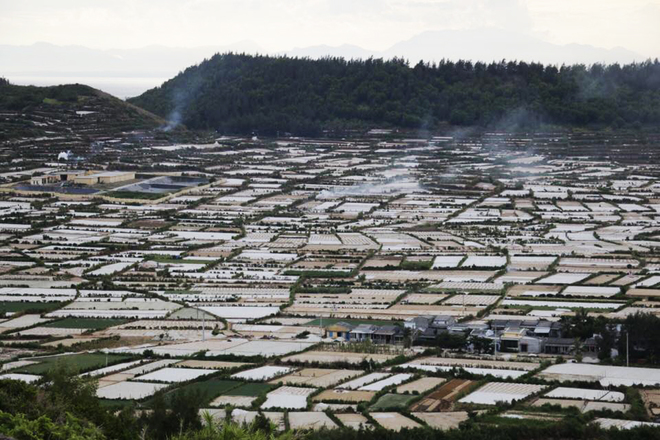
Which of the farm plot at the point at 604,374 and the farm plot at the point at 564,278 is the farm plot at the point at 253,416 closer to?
the farm plot at the point at 604,374

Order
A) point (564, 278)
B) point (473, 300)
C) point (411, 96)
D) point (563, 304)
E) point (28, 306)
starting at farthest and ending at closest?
point (411, 96) → point (564, 278) → point (473, 300) → point (28, 306) → point (563, 304)

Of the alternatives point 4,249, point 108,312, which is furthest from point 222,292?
point 4,249

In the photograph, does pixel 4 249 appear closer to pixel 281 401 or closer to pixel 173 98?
pixel 281 401

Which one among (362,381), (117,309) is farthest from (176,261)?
(362,381)

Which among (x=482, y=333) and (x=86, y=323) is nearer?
(x=482, y=333)

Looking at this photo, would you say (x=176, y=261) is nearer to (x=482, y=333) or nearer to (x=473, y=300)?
(x=473, y=300)

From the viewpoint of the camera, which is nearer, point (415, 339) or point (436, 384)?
point (436, 384)

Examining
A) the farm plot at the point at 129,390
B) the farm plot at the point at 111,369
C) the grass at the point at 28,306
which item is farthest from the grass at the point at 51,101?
the farm plot at the point at 129,390
